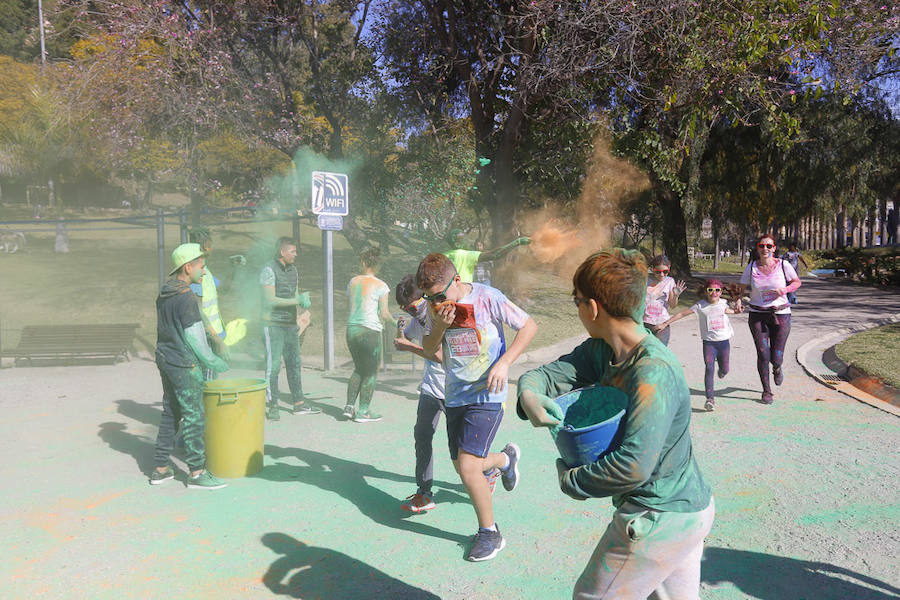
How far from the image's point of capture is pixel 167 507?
15.6 feet

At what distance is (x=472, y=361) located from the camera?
3.89 metres

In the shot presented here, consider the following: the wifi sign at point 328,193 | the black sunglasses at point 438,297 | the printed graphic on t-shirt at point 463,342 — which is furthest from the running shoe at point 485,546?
the wifi sign at point 328,193

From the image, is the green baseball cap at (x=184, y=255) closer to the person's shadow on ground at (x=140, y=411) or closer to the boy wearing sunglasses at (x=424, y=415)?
the boy wearing sunglasses at (x=424, y=415)

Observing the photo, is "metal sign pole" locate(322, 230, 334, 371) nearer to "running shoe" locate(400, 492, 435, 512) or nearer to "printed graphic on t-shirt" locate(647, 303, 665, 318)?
"printed graphic on t-shirt" locate(647, 303, 665, 318)

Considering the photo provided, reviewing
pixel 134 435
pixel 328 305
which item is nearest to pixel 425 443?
pixel 134 435

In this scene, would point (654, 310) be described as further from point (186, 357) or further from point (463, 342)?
point (186, 357)

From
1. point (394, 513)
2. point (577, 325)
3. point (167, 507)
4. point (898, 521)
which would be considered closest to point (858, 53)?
point (577, 325)

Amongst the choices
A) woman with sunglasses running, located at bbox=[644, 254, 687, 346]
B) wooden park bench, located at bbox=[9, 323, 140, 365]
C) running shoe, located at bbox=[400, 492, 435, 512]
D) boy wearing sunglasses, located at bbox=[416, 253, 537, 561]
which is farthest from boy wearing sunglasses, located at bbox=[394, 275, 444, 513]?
wooden park bench, located at bbox=[9, 323, 140, 365]

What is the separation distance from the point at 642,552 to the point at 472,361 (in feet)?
6.18

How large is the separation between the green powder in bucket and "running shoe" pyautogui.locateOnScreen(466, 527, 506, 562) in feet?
6.34

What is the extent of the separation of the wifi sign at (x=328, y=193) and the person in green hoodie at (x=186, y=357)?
498cm

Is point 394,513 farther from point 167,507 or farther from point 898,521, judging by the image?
point 898,521

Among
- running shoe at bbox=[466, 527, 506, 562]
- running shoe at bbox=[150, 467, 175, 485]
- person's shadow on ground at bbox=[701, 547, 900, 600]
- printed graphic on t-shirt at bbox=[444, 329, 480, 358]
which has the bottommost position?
running shoe at bbox=[150, 467, 175, 485]

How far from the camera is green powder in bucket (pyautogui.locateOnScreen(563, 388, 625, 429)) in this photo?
213 cm
